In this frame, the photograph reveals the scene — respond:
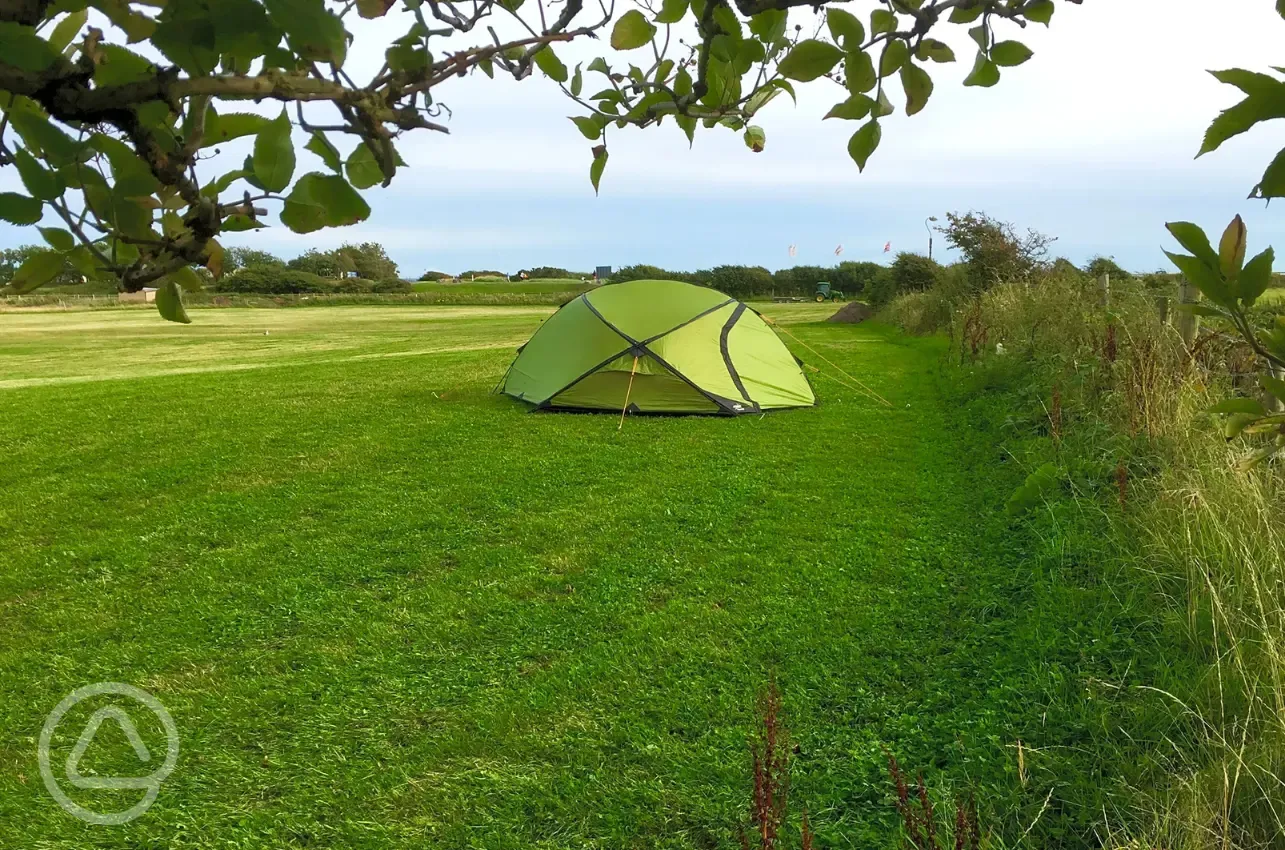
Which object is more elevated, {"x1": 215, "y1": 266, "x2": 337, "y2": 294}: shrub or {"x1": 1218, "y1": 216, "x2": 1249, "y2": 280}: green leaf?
{"x1": 215, "y1": 266, "x2": 337, "y2": 294}: shrub

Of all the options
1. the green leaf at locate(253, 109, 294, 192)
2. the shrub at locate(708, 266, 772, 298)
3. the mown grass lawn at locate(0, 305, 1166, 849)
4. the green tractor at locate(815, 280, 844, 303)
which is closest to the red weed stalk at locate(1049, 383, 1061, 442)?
the mown grass lawn at locate(0, 305, 1166, 849)

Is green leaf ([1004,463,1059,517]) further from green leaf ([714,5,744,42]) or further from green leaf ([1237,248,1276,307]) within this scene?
green leaf ([1237,248,1276,307])

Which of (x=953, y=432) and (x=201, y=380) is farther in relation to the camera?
(x=201, y=380)

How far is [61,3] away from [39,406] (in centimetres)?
1059

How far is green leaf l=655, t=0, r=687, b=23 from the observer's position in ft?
3.04

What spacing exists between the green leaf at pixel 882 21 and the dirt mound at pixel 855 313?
24.1m

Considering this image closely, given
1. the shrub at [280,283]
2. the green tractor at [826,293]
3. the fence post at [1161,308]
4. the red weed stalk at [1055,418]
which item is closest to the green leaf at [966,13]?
the red weed stalk at [1055,418]

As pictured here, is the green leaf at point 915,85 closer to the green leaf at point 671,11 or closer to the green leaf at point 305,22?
the green leaf at point 671,11

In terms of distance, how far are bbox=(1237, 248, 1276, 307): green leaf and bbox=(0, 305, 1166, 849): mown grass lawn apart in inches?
79.5

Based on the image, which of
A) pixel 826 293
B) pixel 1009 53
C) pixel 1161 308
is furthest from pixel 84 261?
pixel 826 293

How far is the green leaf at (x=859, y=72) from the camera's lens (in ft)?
2.83

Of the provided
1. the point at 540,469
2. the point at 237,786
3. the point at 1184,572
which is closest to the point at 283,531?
the point at 540,469

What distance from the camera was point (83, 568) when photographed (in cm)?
440

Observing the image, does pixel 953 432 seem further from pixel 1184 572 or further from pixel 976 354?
pixel 1184 572
